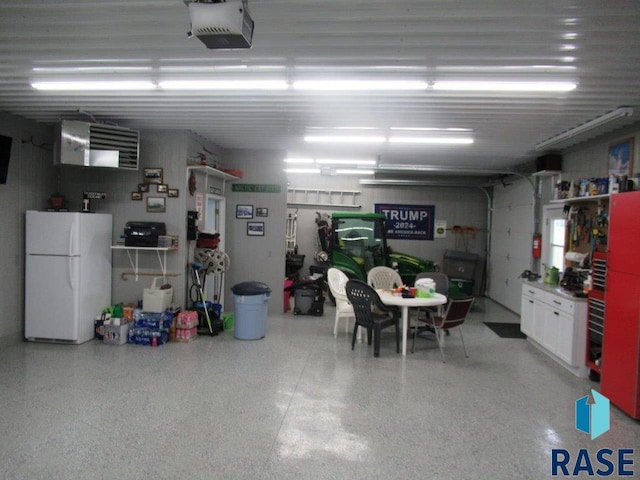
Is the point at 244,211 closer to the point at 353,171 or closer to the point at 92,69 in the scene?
the point at 353,171

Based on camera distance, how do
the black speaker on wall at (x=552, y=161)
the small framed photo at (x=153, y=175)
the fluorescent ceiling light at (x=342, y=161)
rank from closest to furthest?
the small framed photo at (x=153, y=175), the black speaker on wall at (x=552, y=161), the fluorescent ceiling light at (x=342, y=161)

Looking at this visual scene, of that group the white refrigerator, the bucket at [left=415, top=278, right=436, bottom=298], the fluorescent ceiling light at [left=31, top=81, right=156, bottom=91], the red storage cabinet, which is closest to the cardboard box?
the white refrigerator

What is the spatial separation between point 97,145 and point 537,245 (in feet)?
23.9

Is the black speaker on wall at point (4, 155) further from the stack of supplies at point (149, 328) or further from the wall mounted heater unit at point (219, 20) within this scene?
the wall mounted heater unit at point (219, 20)

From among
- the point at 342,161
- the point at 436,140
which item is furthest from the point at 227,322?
the point at 436,140

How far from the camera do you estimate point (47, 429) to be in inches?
129

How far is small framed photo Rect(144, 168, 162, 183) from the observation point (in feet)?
19.9

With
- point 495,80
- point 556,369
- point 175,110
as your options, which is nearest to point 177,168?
point 175,110

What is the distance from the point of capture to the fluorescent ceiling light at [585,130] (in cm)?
447

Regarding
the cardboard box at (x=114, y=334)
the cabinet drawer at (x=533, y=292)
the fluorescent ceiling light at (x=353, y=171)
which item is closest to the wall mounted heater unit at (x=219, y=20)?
the cardboard box at (x=114, y=334)

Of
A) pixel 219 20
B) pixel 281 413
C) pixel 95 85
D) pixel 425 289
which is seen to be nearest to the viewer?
pixel 219 20

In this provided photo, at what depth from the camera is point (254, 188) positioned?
776cm

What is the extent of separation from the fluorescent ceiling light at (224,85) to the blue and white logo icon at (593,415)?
4162 millimetres

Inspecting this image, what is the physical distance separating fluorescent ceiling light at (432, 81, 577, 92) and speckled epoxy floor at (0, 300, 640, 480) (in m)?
3.05
